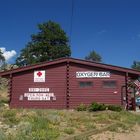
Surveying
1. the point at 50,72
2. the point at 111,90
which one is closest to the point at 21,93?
the point at 50,72

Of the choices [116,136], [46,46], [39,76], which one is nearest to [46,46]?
[46,46]

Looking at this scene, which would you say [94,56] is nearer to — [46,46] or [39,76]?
[46,46]

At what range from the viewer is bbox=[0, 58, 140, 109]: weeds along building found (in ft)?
103

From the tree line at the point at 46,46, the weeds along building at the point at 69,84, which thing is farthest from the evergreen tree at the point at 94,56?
the weeds along building at the point at 69,84

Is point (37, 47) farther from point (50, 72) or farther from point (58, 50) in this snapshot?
point (50, 72)

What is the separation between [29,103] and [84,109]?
18.6 ft

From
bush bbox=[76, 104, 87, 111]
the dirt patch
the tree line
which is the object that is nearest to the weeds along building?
bush bbox=[76, 104, 87, 111]

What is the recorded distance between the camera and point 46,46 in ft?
265

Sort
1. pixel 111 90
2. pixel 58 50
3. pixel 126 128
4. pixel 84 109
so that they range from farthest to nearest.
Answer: pixel 58 50 → pixel 111 90 → pixel 84 109 → pixel 126 128

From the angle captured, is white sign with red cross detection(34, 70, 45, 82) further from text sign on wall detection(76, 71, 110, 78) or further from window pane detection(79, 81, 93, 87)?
window pane detection(79, 81, 93, 87)

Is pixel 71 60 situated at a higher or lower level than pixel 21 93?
higher

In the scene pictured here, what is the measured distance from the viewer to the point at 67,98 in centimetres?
3177

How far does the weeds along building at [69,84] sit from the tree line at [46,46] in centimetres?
4489

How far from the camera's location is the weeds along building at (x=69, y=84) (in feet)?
103
